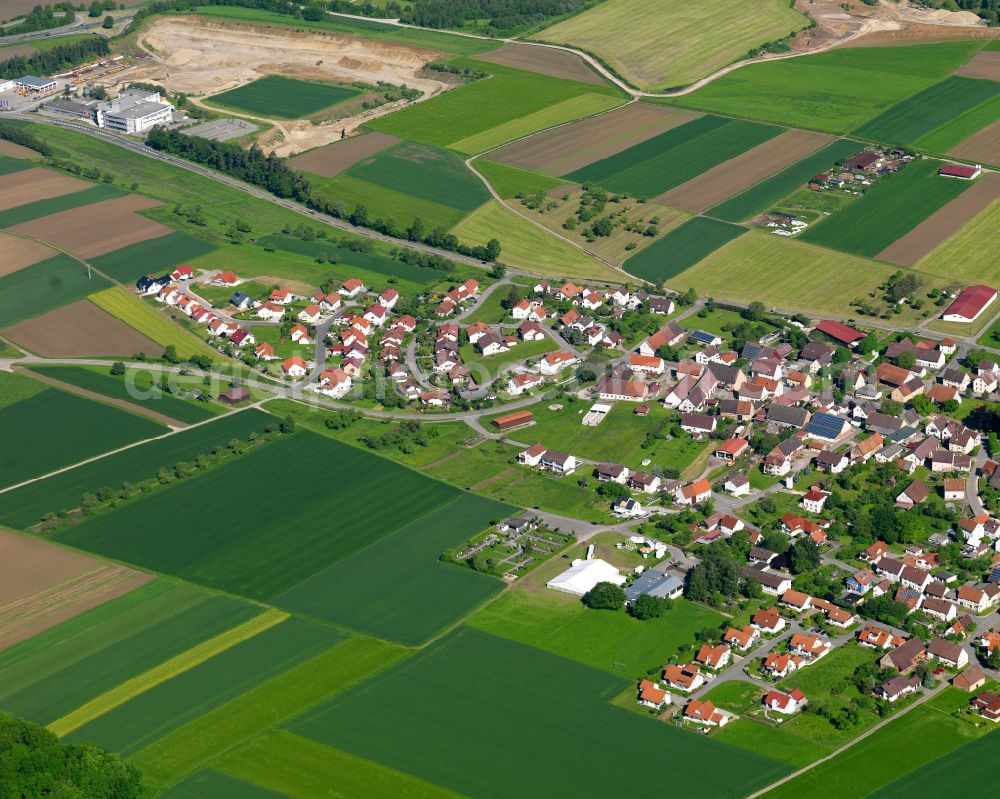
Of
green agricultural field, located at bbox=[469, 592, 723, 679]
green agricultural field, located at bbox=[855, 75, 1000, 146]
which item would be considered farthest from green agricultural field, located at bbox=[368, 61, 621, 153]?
green agricultural field, located at bbox=[469, 592, 723, 679]

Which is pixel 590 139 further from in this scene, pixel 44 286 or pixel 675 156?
pixel 44 286

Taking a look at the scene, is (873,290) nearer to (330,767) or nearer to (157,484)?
(157,484)

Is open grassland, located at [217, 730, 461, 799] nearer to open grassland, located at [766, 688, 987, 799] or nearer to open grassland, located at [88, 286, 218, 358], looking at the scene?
open grassland, located at [766, 688, 987, 799]

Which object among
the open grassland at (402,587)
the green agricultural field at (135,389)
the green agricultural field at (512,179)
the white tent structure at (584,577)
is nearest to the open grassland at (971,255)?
the green agricultural field at (512,179)

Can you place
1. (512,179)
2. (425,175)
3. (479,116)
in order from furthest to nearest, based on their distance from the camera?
(479,116)
(425,175)
(512,179)

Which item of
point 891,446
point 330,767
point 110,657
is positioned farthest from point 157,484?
point 891,446

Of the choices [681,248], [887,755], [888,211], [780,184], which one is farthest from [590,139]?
[887,755]

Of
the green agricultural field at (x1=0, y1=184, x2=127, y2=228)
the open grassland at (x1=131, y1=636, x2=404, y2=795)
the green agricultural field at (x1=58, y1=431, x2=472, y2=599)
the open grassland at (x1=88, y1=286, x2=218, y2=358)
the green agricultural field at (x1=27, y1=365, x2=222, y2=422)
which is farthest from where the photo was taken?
the green agricultural field at (x1=0, y1=184, x2=127, y2=228)
